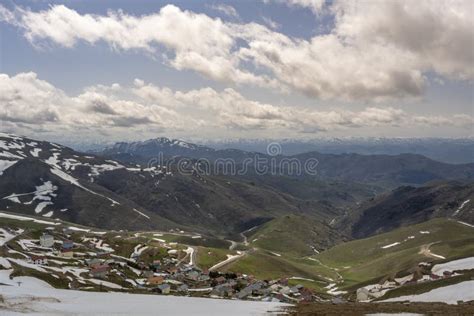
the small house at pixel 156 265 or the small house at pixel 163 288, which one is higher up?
the small house at pixel 163 288

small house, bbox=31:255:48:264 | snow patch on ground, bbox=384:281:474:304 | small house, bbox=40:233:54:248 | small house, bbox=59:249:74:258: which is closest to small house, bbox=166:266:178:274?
small house, bbox=59:249:74:258

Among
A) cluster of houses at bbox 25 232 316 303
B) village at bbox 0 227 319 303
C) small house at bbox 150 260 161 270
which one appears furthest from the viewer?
small house at bbox 150 260 161 270

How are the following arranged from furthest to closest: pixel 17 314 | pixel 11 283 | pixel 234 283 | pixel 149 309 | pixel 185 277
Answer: pixel 185 277
pixel 234 283
pixel 11 283
pixel 149 309
pixel 17 314

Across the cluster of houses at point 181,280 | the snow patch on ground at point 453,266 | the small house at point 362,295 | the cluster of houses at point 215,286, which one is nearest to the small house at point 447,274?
the snow patch on ground at point 453,266

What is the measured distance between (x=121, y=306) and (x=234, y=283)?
100584 millimetres

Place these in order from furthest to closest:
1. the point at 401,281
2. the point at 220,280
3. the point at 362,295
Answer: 1. the point at 220,280
2. the point at 401,281
3. the point at 362,295

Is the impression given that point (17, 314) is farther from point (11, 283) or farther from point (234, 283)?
point (234, 283)

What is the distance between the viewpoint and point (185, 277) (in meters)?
160

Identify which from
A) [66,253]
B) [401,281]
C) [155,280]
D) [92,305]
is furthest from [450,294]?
[66,253]

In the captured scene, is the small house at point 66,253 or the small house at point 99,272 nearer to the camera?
the small house at point 99,272

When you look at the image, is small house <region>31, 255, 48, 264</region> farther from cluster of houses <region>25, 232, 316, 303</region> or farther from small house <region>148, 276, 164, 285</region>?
small house <region>148, 276, 164, 285</region>

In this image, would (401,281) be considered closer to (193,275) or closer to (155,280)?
(193,275)

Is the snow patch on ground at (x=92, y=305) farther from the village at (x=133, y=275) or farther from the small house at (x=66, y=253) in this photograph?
the small house at (x=66, y=253)

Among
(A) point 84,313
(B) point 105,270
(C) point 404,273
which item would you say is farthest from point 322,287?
(A) point 84,313
